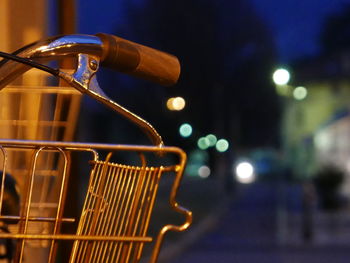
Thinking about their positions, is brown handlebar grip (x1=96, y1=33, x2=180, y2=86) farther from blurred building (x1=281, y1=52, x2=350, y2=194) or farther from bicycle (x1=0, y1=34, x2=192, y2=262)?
blurred building (x1=281, y1=52, x2=350, y2=194)

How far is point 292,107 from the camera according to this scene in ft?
151

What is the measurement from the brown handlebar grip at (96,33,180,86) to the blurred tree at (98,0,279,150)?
1452cm

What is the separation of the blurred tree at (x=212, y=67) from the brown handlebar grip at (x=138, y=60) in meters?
14.5

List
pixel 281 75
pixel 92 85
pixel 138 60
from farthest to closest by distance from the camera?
1. pixel 281 75
2. pixel 138 60
3. pixel 92 85

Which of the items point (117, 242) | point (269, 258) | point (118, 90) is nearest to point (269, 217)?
point (118, 90)

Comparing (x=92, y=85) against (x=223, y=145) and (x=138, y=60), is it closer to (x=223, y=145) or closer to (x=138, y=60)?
(x=138, y=60)

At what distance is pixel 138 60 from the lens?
8.01 feet

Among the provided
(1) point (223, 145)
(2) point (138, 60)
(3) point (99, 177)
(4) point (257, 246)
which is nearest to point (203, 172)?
(4) point (257, 246)

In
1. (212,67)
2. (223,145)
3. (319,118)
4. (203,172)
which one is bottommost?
(203,172)

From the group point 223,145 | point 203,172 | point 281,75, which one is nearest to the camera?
point 223,145

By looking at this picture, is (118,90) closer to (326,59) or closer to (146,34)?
(146,34)

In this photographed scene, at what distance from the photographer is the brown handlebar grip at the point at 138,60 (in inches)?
93.6

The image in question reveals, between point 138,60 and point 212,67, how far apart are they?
33.4m

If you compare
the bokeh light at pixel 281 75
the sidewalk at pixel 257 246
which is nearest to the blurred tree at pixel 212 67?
the bokeh light at pixel 281 75
